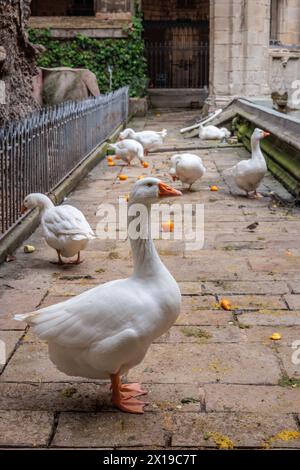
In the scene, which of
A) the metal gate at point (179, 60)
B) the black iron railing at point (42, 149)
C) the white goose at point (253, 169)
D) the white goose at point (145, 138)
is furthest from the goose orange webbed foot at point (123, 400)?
the metal gate at point (179, 60)

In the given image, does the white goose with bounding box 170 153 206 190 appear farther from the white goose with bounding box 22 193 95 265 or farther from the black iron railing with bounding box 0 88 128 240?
the white goose with bounding box 22 193 95 265

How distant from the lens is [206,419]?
3131mm

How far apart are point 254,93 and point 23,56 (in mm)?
11622

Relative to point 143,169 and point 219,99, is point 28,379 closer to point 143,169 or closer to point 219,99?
point 143,169

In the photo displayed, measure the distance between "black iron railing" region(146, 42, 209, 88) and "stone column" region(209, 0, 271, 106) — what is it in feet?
28.1

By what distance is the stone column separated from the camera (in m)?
18.6

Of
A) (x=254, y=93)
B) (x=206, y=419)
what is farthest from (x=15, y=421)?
(x=254, y=93)

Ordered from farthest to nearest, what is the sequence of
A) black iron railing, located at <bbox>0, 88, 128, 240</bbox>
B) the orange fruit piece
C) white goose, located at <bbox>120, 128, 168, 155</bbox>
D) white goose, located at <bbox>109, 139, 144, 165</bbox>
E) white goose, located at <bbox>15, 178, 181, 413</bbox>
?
white goose, located at <bbox>120, 128, 168, 155</bbox>
white goose, located at <bbox>109, 139, 144, 165</bbox>
black iron railing, located at <bbox>0, 88, 128, 240</bbox>
the orange fruit piece
white goose, located at <bbox>15, 178, 181, 413</bbox>

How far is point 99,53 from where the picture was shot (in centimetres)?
2098

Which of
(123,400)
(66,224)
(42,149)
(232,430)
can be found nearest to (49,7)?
(42,149)

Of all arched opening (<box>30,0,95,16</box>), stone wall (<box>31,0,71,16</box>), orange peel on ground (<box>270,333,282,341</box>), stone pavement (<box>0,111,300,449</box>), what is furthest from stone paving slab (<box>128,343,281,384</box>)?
stone wall (<box>31,0,71,16</box>)

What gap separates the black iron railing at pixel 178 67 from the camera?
27844mm

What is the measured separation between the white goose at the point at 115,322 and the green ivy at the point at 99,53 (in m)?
18.6

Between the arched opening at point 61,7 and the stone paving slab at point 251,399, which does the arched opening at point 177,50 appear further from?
the stone paving slab at point 251,399
